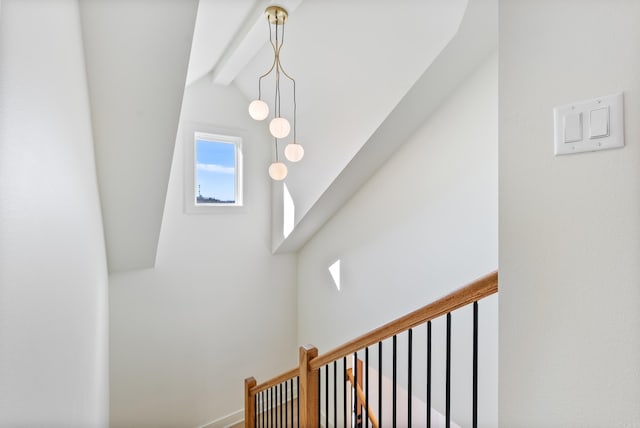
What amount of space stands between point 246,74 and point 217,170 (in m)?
1.06

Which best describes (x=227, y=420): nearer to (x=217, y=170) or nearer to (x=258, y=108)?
(x=217, y=170)

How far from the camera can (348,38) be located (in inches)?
92.8

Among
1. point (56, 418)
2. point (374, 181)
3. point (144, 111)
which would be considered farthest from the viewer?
point (374, 181)

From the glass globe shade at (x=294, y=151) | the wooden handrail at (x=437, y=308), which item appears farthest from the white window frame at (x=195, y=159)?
the wooden handrail at (x=437, y=308)

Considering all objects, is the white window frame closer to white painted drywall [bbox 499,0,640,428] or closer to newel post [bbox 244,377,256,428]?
newel post [bbox 244,377,256,428]

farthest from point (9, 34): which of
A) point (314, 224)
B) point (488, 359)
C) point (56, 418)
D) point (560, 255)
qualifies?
point (314, 224)

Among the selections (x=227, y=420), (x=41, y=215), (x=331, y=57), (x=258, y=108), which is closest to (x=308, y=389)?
(x=41, y=215)

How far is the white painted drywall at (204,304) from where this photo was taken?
323 cm

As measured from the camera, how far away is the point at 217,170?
11.9 ft

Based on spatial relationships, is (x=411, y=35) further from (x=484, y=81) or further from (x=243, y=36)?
(x=243, y=36)

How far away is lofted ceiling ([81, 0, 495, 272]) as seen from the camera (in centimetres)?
144

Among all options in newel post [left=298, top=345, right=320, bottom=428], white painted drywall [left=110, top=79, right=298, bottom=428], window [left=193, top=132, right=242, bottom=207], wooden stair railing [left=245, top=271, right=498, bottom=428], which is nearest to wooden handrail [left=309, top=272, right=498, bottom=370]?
wooden stair railing [left=245, top=271, right=498, bottom=428]

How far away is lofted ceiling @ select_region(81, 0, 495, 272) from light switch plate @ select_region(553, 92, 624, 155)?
1.35 metres

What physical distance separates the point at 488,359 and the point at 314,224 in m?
2.05
